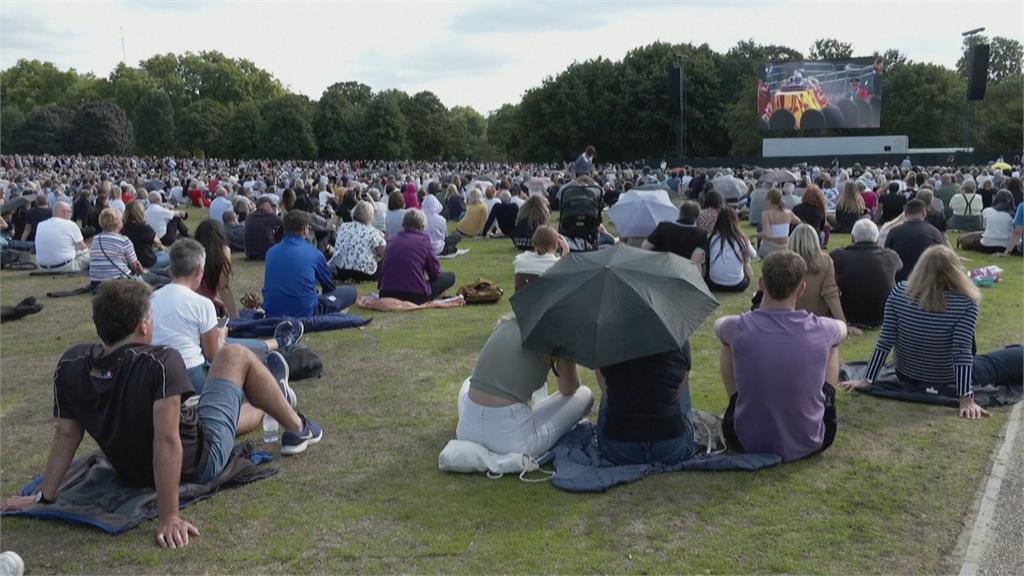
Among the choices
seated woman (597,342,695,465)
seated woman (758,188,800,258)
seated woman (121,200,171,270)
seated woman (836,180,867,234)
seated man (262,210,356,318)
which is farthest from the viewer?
seated woman (836,180,867,234)

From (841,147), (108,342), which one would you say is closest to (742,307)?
(108,342)

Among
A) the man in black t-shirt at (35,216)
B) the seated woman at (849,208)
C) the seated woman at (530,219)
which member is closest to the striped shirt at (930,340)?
the seated woman at (530,219)

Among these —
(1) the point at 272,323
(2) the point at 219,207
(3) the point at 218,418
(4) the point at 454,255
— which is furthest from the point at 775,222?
(2) the point at 219,207

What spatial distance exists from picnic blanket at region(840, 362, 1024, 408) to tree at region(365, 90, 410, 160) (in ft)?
242

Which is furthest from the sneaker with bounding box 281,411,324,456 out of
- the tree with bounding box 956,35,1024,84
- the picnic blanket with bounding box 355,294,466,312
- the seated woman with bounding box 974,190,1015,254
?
the tree with bounding box 956,35,1024,84

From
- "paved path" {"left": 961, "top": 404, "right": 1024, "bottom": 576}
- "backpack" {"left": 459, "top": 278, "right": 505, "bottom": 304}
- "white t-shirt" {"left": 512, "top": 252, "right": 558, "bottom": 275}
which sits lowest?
"paved path" {"left": 961, "top": 404, "right": 1024, "bottom": 576}

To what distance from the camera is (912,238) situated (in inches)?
379

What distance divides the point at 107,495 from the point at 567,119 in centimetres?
6942

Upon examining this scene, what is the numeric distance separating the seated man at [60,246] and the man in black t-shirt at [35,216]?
2934 mm

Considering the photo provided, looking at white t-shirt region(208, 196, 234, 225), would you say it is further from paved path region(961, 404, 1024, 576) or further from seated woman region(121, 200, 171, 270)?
paved path region(961, 404, 1024, 576)

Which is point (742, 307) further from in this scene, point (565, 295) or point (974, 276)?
point (565, 295)

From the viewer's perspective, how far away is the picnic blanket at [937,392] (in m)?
6.37

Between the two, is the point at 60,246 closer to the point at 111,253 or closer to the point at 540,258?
the point at 111,253

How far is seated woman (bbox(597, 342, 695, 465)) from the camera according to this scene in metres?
4.91
